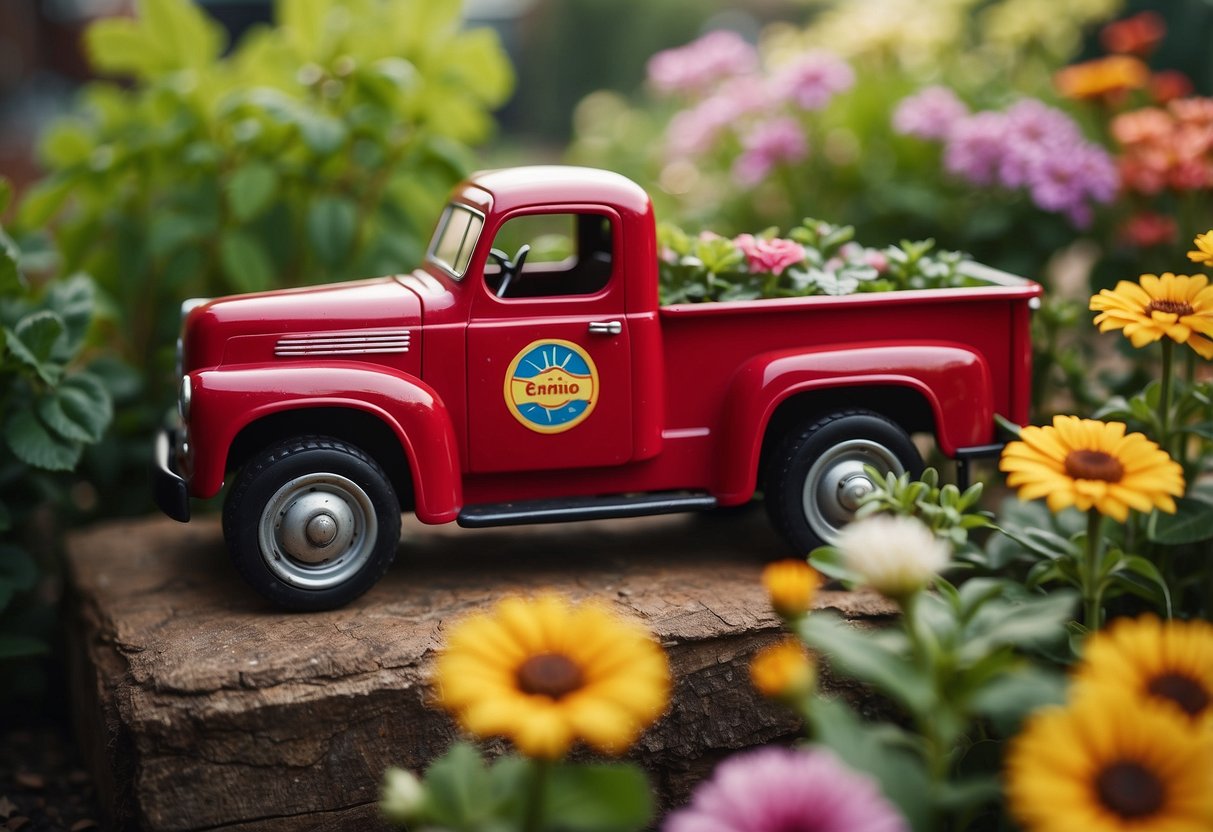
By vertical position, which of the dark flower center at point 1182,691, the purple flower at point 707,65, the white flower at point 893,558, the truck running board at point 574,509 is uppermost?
the purple flower at point 707,65

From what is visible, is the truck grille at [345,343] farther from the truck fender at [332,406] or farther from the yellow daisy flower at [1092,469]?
the yellow daisy flower at [1092,469]

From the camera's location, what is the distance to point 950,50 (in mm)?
5469

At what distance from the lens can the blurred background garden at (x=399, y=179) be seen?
342 centimetres

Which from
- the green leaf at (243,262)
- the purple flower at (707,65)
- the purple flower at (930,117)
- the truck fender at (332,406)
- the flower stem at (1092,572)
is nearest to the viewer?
the flower stem at (1092,572)

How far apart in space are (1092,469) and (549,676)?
1069 mm

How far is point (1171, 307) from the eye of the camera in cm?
259

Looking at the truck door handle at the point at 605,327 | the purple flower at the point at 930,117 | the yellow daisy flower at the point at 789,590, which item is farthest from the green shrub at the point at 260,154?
the yellow daisy flower at the point at 789,590

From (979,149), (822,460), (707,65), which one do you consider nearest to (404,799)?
(822,460)

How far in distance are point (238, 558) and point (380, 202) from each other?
1.76 meters

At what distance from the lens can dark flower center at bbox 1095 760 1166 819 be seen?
161 centimetres

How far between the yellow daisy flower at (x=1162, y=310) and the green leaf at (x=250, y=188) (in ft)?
8.06

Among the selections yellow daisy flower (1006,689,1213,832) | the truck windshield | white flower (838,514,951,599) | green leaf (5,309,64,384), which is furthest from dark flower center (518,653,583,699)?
green leaf (5,309,64,384)

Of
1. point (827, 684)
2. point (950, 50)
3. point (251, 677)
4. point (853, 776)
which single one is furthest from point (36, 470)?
point (950, 50)

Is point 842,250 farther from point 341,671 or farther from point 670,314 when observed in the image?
point 341,671
